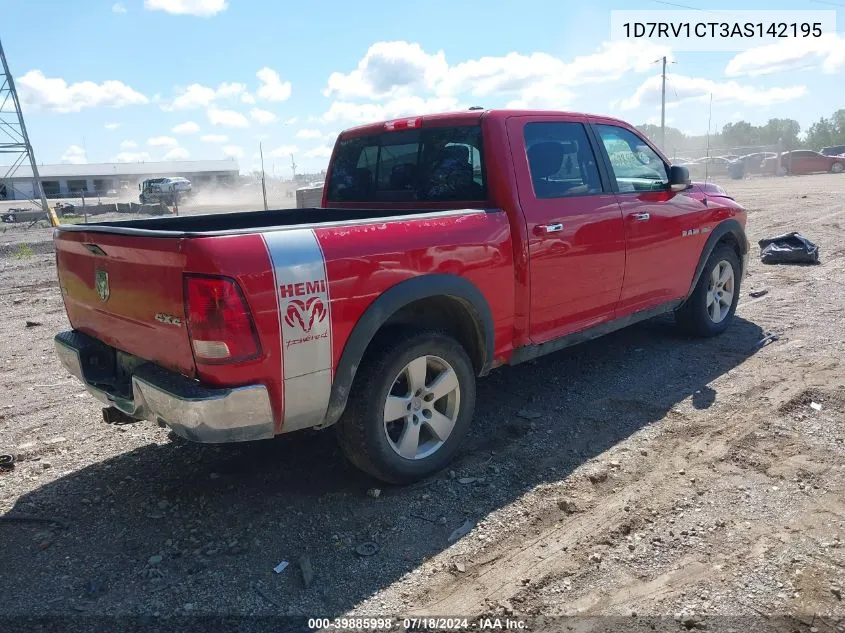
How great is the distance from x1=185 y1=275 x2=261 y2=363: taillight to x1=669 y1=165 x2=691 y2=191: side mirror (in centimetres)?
371

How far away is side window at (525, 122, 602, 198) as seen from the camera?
4180 millimetres

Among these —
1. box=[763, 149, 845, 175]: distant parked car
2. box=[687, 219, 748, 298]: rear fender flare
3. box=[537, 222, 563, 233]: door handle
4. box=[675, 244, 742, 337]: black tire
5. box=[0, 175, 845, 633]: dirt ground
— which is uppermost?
box=[763, 149, 845, 175]: distant parked car

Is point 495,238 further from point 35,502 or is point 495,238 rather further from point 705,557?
point 35,502

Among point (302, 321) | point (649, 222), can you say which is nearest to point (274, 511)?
point (302, 321)

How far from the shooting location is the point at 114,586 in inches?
111

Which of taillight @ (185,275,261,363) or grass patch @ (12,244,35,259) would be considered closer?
taillight @ (185,275,261,363)

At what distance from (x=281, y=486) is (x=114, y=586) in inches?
39.3

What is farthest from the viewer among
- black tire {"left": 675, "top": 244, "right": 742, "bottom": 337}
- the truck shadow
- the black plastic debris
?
the black plastic debris

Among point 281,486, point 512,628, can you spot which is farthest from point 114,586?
point 512,628

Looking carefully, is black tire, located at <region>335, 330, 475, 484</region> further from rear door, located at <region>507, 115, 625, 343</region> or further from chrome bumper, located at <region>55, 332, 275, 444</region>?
rear door, located at <region>507, 115, 625, 343</region>

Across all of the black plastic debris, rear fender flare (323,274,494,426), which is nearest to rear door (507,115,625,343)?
rear fender flare (323,274,494,426)

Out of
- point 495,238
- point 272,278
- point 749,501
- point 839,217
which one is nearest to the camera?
point 272,278

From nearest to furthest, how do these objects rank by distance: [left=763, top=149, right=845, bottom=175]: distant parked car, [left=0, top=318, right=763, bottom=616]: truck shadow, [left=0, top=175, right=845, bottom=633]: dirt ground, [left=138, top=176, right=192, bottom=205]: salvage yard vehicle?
[left=0, top=175, right=845, bottom=633]: dirt ground → [left=0, top=318, right=763, bottom=616]: truck shadow → [left=763, top=149, right=845, bottom=175]: distant parked car → [left=138, top=176, right=192, bottom=205]: salvage yard vehicle

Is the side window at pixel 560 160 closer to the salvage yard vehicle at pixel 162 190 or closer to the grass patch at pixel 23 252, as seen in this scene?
the grass patch at pixel 23 252
